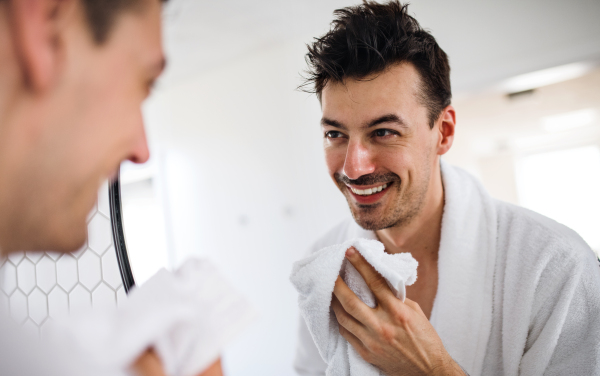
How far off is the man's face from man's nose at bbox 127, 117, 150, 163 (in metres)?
0.57

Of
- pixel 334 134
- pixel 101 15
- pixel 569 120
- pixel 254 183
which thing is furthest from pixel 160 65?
pixel 569 120

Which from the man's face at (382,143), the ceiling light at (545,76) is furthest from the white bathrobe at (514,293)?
the ceiling light at (545,76)

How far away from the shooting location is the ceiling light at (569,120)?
4072mm

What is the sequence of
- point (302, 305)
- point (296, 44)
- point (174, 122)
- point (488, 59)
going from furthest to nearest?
1. point (174, 122)
2. point (296, 44)
3. point (488, 59)
4. point (302, 305)

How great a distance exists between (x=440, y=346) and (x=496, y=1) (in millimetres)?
1960

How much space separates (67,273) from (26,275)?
8 centimetres

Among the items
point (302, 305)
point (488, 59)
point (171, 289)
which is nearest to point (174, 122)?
point (488, 59)

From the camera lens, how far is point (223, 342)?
276 mm

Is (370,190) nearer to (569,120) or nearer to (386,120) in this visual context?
(386,120)

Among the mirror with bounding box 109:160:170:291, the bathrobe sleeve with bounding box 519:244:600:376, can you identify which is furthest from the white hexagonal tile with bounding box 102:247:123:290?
the mirror with bounding box 109:160:170:291

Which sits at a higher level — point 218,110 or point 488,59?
point 488,59

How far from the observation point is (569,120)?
4383mm

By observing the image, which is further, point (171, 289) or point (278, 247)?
point (278, 247)

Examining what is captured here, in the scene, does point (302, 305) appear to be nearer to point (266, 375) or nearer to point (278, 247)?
point (278, 247)
